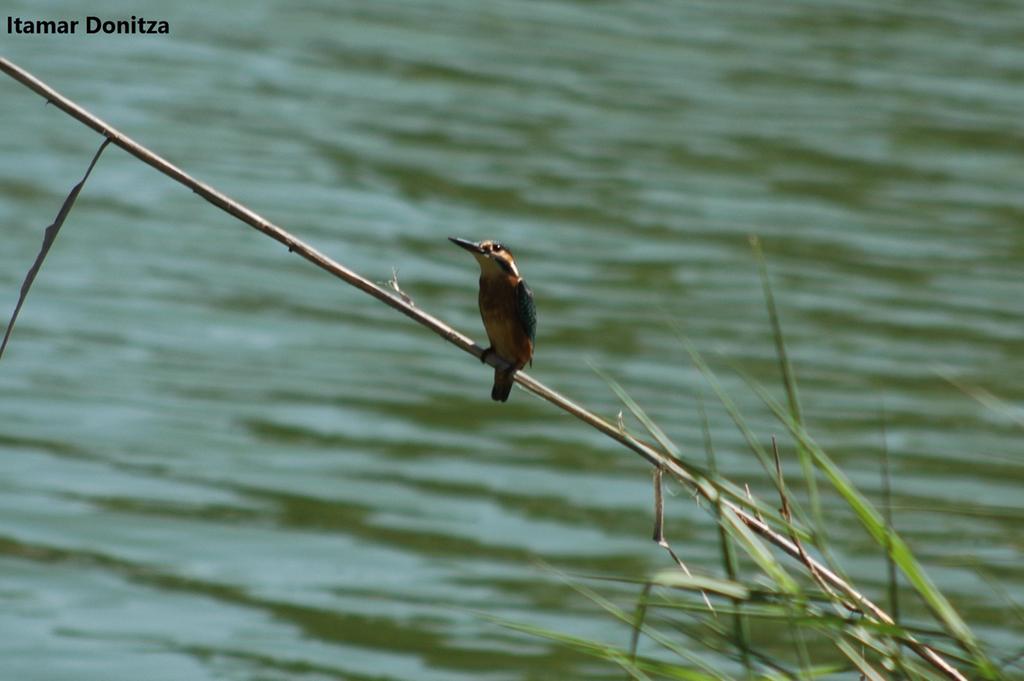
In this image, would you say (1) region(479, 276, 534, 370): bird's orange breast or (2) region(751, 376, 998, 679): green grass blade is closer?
(2) region(751, 376, 998, 679): green grass blade

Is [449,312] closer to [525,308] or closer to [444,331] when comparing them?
[525,308]

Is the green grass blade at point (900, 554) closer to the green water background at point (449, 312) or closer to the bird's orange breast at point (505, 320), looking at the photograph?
the green water background at point (449, 312)

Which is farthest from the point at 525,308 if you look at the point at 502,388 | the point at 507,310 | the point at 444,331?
the point at 444,331

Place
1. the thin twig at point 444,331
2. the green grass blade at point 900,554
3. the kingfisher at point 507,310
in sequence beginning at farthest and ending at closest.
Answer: the kingfisher at point 507,310, the thin twig at point 444,331, the green grass blade at point 900,554

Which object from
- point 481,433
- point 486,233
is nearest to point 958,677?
point 481,433

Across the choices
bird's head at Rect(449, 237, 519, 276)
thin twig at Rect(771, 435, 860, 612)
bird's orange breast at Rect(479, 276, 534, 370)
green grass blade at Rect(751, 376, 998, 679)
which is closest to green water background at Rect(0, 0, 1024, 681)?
green grass blade at Rect(751, 376, 998, 679)

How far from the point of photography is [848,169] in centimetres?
1159

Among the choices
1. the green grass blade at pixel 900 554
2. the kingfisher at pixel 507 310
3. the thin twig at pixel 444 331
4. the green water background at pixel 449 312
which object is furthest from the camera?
the green water background at pixel 449 312

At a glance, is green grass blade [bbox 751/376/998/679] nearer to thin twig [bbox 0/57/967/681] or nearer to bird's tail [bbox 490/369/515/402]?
thin twig [bbox 0/57/967/681]

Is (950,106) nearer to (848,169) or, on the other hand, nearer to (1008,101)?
(1008,101)

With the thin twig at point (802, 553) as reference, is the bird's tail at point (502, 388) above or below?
below

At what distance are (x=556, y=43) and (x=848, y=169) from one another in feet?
9.74

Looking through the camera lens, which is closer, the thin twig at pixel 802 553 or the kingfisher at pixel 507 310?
the thin twig at pixel 802 553

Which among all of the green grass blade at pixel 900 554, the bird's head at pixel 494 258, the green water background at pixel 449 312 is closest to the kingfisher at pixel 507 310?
the bird's head at pixel 494 258
